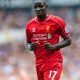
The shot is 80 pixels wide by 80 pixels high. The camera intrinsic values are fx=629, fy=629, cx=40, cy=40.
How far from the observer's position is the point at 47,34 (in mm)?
9391

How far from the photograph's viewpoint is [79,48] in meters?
19.9

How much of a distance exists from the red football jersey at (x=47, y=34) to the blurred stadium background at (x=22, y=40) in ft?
23.9

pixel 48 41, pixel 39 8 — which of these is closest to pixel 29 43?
pixel 48 41

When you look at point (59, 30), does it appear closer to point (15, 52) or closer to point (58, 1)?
point (15, 52)

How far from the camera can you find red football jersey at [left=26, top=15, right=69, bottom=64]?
30.8 ft

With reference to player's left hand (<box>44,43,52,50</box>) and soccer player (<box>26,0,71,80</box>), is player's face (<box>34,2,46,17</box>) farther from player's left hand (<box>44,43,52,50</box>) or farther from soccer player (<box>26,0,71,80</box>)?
player's left hand (<box>44,43,52,50</box>)

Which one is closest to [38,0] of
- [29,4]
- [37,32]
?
[37,32]

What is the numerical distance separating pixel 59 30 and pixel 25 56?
10.4 metres

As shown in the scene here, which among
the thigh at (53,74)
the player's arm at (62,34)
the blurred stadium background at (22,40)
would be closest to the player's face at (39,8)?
the player's arm at (62,34)

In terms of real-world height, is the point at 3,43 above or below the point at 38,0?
below

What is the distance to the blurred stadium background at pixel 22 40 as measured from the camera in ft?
58.1

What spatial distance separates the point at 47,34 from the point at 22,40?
11.7 meters

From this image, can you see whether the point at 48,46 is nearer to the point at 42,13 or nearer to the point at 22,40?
the point at 42,13

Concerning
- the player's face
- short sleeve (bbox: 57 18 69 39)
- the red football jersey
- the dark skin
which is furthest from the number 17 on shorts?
the player's face
